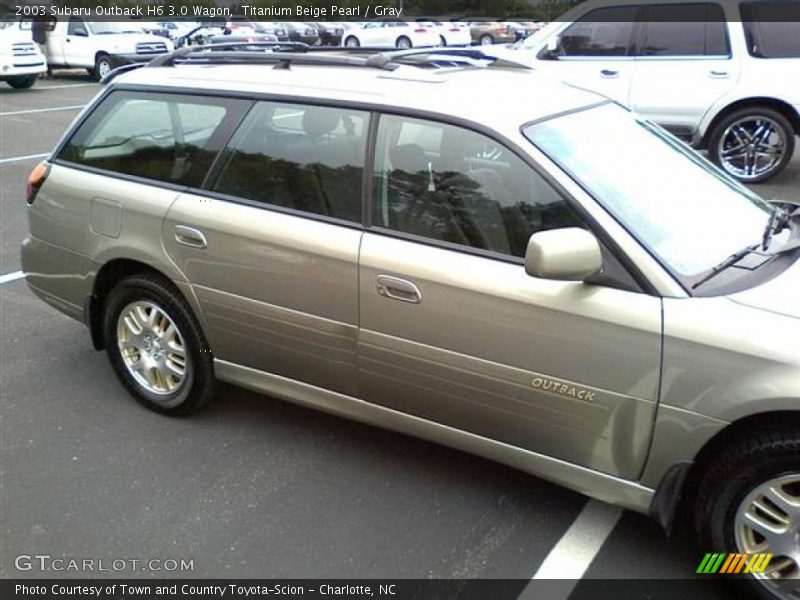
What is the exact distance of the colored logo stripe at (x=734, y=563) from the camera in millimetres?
2387

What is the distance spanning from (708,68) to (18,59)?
15191mm

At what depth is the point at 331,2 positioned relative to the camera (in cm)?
3888

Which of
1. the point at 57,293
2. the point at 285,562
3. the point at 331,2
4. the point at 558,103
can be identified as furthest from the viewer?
the point at 331,2

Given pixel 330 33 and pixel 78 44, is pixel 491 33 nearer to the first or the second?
pixel 330 33

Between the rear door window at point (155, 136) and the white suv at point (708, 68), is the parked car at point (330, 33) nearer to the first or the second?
the white suv at point (708, 68)

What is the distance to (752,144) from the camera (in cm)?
798

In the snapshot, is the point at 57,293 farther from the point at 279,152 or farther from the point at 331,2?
the point at 331,2

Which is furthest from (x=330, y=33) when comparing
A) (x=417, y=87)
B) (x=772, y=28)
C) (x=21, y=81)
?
(x=417, y=87)

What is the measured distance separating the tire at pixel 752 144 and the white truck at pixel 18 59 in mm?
15294

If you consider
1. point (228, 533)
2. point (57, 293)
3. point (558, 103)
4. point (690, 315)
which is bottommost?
point (228, 533)

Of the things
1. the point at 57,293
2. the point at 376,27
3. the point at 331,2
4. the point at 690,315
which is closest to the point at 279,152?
the point at 57,293

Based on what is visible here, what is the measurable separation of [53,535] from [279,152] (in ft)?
5.79

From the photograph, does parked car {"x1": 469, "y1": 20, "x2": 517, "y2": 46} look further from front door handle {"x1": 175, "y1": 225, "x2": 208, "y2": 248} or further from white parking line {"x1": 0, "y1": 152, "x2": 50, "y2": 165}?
front door handle {"x1": 175, "y1": 225, "x2": 208, "y2": 248}

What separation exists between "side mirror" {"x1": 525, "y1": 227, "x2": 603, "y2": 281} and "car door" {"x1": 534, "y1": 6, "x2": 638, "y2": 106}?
6403 millimetres
